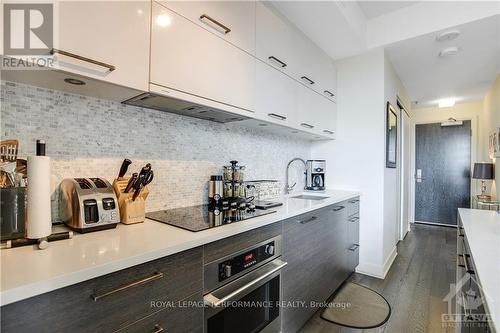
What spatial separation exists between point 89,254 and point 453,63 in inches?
164

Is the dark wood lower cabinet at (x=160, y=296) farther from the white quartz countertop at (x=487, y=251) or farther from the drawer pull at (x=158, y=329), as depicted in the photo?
the white quartz countertop at (x=487, y=251)

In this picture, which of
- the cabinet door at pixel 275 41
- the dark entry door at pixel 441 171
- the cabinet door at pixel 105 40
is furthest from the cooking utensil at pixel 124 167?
the dark entry door at pixel 441 171

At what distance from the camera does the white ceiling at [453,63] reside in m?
2.38

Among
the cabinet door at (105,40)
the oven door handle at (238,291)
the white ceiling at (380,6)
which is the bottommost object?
the oven door handle at (238,291)

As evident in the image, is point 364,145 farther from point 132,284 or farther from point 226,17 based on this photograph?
point 132,284

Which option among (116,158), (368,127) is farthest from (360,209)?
(116,158)

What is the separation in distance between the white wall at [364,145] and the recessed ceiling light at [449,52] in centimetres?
71

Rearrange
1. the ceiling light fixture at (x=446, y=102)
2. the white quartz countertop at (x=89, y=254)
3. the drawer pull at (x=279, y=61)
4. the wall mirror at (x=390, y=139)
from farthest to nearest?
1. the ceiling light fixture at (x=446, y=102)
2. the wall mirror at (x=390, y=139)
3. the drawer pull at (x=279, y=61)
4. the white quartz countertop at (x=89, y=254)

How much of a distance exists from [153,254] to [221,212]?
69 cm

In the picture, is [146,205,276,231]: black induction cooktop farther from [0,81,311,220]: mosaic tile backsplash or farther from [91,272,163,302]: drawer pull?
[91,272,163,302]: drawer pull

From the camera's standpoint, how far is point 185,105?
1356 mm

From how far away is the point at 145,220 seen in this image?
1257 mm

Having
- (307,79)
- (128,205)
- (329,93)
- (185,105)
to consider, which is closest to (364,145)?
(329,93)
